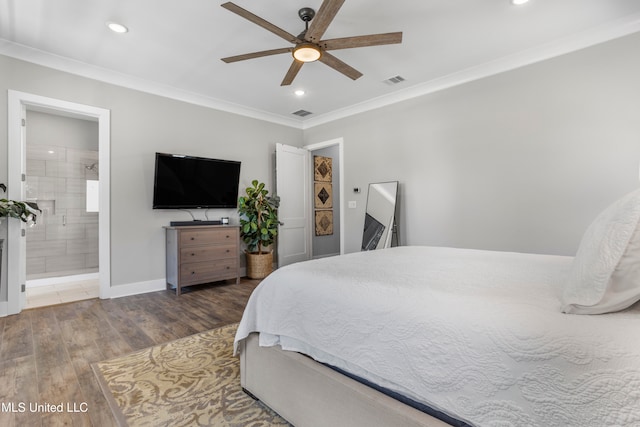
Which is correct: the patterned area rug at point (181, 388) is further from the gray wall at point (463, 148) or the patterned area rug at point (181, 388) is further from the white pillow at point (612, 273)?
the gray wall at point (463, 148)

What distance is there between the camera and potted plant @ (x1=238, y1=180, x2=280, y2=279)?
491 cm

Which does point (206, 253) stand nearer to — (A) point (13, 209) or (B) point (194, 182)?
(B) point (194, 182)

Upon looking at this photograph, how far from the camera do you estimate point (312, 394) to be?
1.36 m

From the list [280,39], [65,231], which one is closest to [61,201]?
[65,231]

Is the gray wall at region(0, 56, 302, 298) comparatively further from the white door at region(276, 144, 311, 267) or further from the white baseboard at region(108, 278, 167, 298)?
the white door at region(276, 144, 311, 267)

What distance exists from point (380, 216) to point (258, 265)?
201 cm

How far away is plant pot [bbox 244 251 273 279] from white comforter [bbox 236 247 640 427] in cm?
333

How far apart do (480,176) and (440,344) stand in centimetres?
327

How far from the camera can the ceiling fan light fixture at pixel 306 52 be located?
2.57m

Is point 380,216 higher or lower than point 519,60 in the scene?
lower

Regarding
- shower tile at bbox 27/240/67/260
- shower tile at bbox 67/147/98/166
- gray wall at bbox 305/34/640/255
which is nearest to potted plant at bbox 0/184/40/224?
shower tile at bbox 27/240/67/260

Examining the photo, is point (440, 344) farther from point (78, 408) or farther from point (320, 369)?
point (78, 408)

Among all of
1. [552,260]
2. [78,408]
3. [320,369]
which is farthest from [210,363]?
[552,260]

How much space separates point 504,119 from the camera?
3.55 metres
